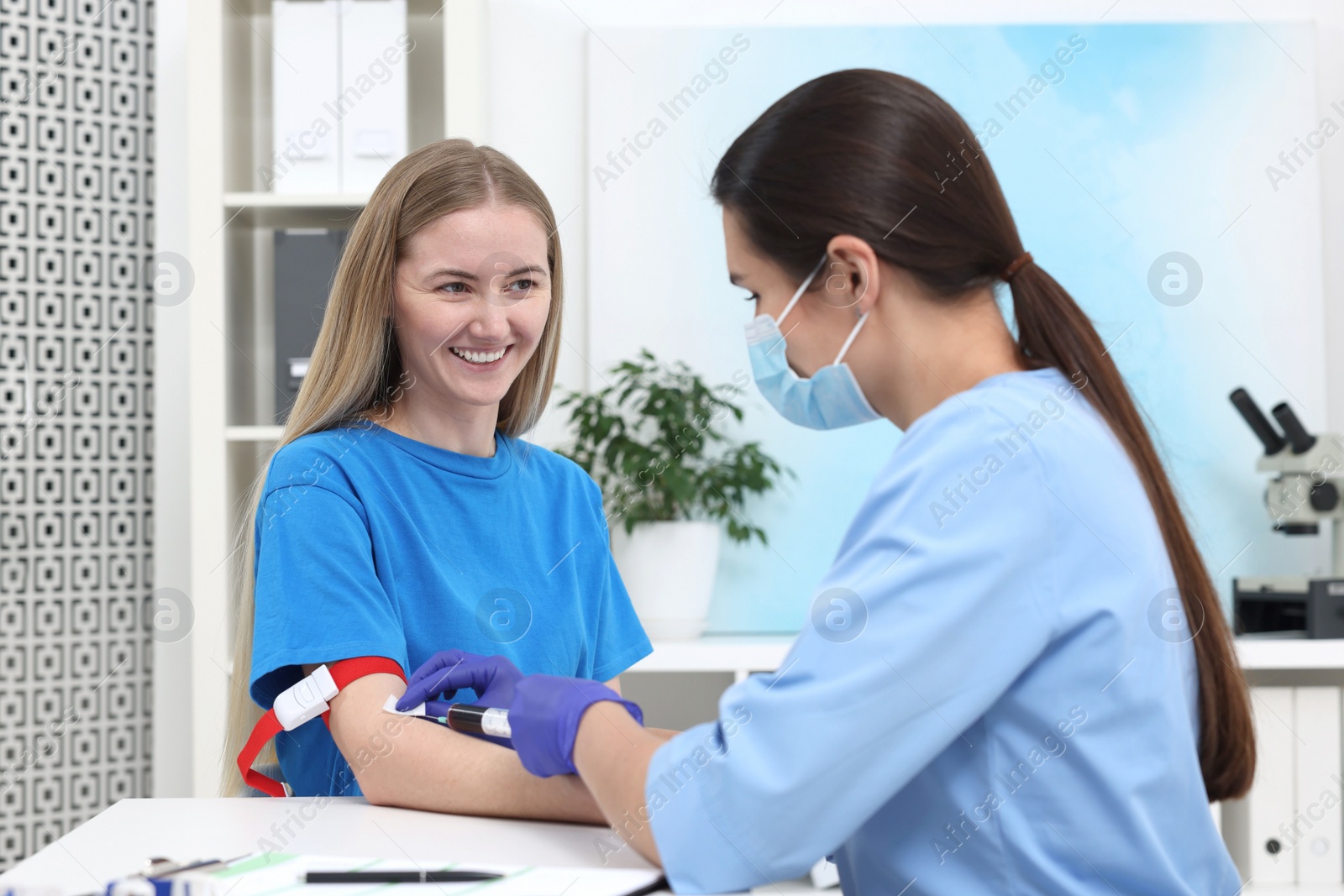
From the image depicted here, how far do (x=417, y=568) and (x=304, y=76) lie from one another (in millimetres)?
1415

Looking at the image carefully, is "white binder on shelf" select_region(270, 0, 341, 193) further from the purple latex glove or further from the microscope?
the microscope

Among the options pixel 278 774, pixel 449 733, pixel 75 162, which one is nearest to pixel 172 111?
pixel 75 162

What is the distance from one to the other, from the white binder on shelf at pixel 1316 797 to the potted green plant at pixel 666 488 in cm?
109

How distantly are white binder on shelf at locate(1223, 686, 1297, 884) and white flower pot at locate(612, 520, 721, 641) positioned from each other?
3.53ft

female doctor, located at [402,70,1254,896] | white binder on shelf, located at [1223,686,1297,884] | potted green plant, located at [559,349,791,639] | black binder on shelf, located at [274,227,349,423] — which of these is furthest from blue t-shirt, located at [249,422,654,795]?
white binder on shelf, located at [1223,686,1297,884]

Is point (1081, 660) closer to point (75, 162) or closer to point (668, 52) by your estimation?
point (668, 52)

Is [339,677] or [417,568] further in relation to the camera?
[417,568]

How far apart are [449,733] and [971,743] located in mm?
430

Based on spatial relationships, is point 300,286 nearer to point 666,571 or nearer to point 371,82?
point 371,82

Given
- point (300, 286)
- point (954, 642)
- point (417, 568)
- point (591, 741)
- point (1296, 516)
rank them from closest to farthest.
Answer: point (954, 642) → point (591, 741) → point (417, 568) → point (300, 286) → point (1296, 516)

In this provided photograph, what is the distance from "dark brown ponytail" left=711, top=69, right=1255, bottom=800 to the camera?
0.78 metres

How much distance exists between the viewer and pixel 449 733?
0.91 meters

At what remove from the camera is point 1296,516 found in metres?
2.27

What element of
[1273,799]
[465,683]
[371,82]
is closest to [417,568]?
[465,683]
